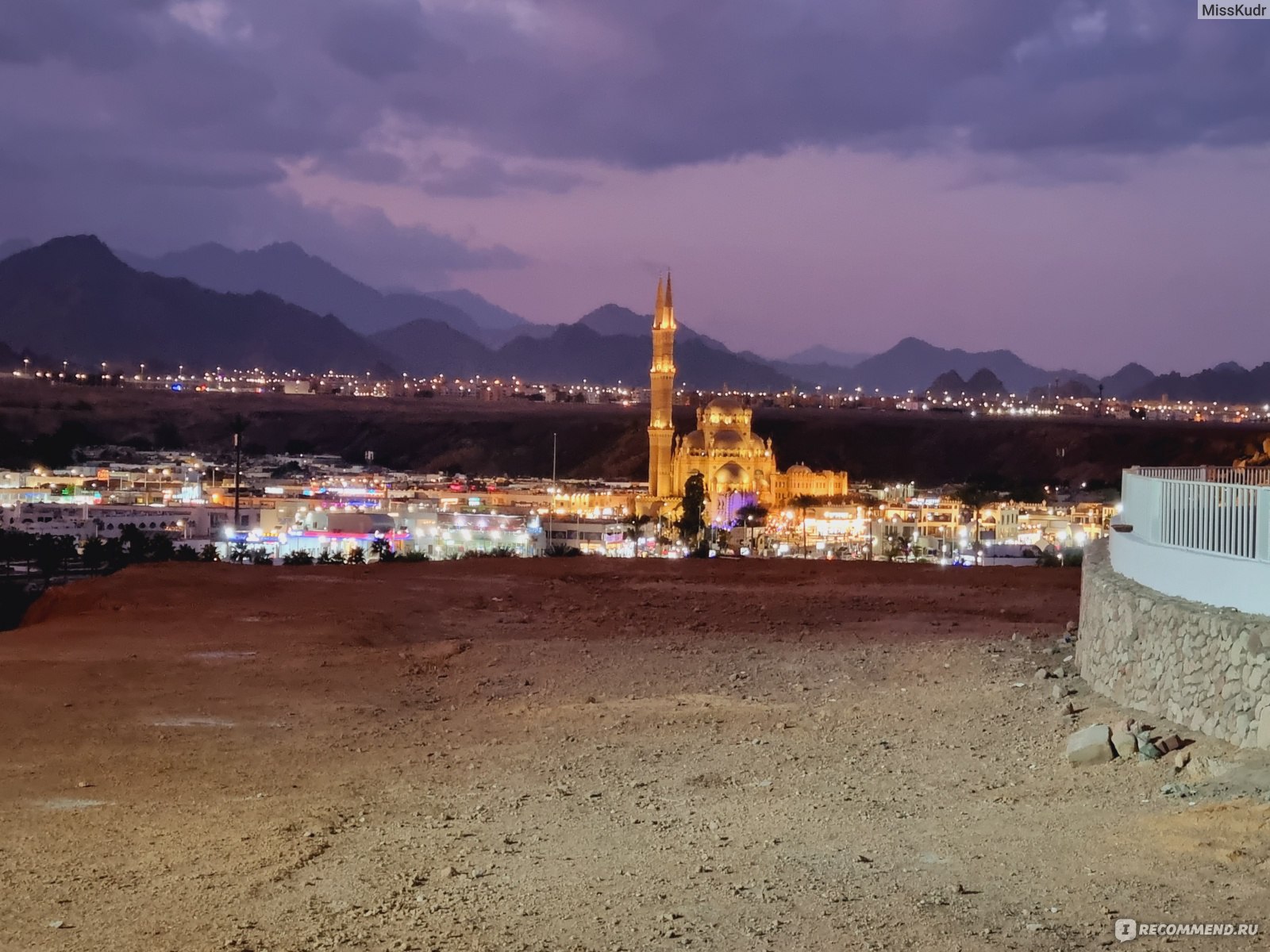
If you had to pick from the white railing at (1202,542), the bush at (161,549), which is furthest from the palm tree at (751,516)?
the white railing at (1202,542)

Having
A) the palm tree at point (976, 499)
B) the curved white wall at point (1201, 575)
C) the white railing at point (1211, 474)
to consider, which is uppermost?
the white railing at point (1211, 474)

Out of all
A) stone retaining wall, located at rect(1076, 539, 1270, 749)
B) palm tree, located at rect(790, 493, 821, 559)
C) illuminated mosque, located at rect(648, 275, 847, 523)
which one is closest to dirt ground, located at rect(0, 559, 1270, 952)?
stone retaining wall, located at rect(1076, 539, 1270, 749)

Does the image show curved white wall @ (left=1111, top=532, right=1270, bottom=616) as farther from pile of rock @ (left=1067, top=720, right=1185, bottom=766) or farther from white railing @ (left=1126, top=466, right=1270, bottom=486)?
white railing @ (left=1126, top=466, right=1270, bottom=486)

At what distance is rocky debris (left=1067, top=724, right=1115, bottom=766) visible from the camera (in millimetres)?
8625

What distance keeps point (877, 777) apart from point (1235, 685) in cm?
232

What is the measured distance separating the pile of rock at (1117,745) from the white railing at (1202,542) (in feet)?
3.75

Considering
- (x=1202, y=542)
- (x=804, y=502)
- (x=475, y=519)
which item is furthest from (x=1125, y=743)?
(x=804, y=502)

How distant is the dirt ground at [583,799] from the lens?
6.01m

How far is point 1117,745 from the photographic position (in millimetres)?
8711

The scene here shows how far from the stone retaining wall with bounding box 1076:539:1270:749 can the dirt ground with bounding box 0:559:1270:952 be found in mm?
288

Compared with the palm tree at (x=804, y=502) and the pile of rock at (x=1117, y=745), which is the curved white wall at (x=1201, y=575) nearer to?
the pile of rock at (x=1117, y=745)

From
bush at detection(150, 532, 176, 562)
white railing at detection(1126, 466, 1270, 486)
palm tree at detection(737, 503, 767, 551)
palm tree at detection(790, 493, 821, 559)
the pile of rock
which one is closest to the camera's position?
the pile of rock

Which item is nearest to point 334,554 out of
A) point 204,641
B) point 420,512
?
point 420,512

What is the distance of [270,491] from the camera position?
68.6 metres
